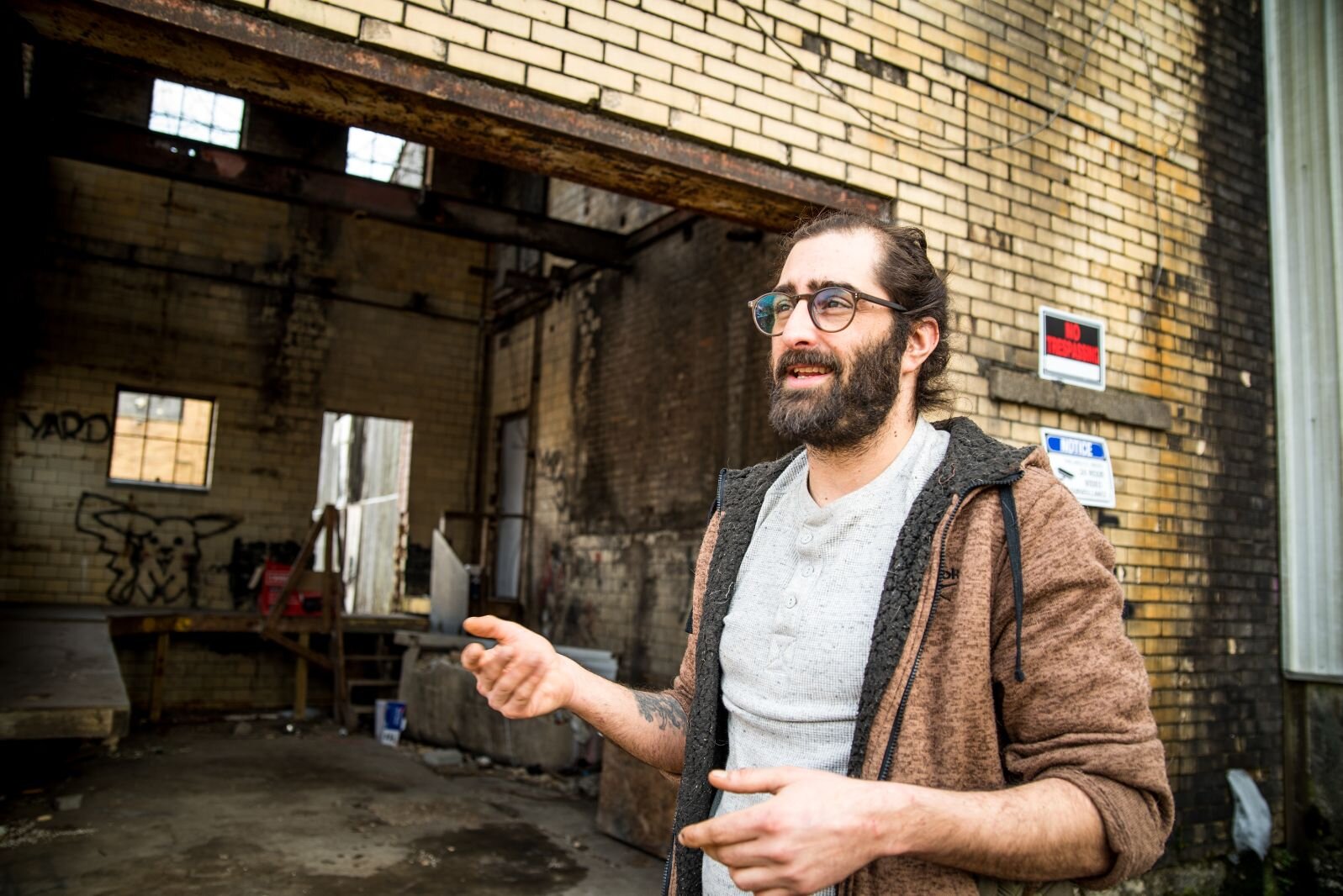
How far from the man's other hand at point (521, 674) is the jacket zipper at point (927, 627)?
1.95 ft

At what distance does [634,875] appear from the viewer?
5281mm

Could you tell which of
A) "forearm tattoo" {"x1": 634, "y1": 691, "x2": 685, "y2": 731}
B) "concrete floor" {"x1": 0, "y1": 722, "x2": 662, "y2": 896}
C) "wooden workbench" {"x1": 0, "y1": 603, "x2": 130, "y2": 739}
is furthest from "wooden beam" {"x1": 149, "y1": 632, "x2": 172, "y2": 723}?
"forearm tattoo" {"x1": 634, "y1": 691, "x2": 685, "y2": 731}

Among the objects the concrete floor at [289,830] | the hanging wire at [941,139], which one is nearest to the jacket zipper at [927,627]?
the hanging wire at [941,139]

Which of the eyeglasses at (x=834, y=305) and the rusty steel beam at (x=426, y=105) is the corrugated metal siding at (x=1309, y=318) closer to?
the rusty steel beam at (x=426, y=105)

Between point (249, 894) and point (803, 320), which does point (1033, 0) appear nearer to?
point (803, 320)

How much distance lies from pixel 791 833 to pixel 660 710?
0.75 meters

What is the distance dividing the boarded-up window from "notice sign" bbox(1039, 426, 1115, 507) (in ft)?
32.6

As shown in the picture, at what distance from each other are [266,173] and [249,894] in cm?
547

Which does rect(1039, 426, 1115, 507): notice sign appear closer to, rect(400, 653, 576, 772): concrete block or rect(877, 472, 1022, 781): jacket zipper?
rect(877, 472, 1022, 781): jacket zipper

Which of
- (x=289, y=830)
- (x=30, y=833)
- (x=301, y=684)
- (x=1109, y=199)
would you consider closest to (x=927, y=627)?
(x=1109, y=199)

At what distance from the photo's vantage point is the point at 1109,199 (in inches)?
197

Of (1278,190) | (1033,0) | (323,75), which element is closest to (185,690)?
(323,75)

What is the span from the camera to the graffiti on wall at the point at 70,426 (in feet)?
33.3

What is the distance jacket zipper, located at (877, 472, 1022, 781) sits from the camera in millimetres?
1364
